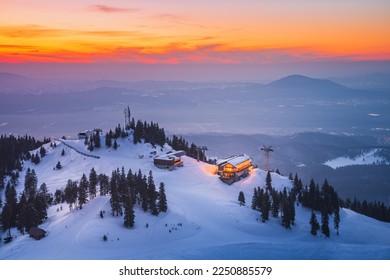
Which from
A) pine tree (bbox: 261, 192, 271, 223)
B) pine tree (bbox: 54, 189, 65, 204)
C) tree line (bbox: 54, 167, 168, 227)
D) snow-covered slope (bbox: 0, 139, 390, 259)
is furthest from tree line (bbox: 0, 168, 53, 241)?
pine tree (bbox: 261, 192, 271, 223)

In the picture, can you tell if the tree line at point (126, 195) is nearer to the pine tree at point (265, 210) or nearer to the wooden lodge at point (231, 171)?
the pine tree at point (265, 210)

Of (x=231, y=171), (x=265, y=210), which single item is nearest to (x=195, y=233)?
(x=265, y=210)

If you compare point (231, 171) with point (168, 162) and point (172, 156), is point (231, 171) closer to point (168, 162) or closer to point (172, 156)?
point (168, 162)

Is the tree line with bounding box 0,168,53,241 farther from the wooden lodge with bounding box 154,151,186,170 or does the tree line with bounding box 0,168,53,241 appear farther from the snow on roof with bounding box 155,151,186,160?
the snow on roof with bounding box 155,151,186,160

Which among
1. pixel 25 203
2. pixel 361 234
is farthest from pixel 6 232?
pixel 361 234
